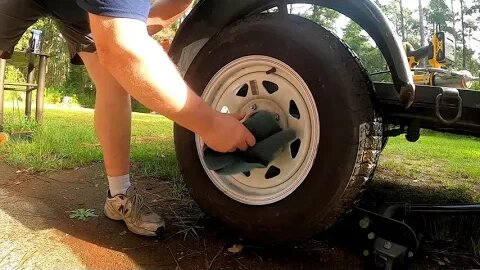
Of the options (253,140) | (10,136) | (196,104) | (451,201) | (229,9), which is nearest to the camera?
(196,104)

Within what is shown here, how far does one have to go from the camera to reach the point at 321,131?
1.52 m

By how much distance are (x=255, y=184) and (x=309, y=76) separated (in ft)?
1.60

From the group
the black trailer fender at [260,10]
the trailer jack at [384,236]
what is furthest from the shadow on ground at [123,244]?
the black trailer fender at [260,10]

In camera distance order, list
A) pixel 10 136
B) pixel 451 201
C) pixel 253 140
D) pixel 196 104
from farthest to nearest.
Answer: pixel 10 136
pixel 451 201
pixel 253 140
pixel 196 104

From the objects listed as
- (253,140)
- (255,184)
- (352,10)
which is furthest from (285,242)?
(352,10)

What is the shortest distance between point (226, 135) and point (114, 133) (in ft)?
2.65

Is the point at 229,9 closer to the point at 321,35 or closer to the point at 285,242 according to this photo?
the point at 321,35

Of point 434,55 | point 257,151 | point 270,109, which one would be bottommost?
point 257,151

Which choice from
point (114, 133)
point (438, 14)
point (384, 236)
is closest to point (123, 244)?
point (114, 133)

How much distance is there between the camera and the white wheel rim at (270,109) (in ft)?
5.18

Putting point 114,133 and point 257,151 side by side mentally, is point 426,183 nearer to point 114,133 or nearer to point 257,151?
point 257,151

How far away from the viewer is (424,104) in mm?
1588

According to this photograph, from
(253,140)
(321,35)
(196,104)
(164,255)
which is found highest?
(321,35)

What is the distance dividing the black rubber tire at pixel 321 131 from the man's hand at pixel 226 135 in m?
0.28
